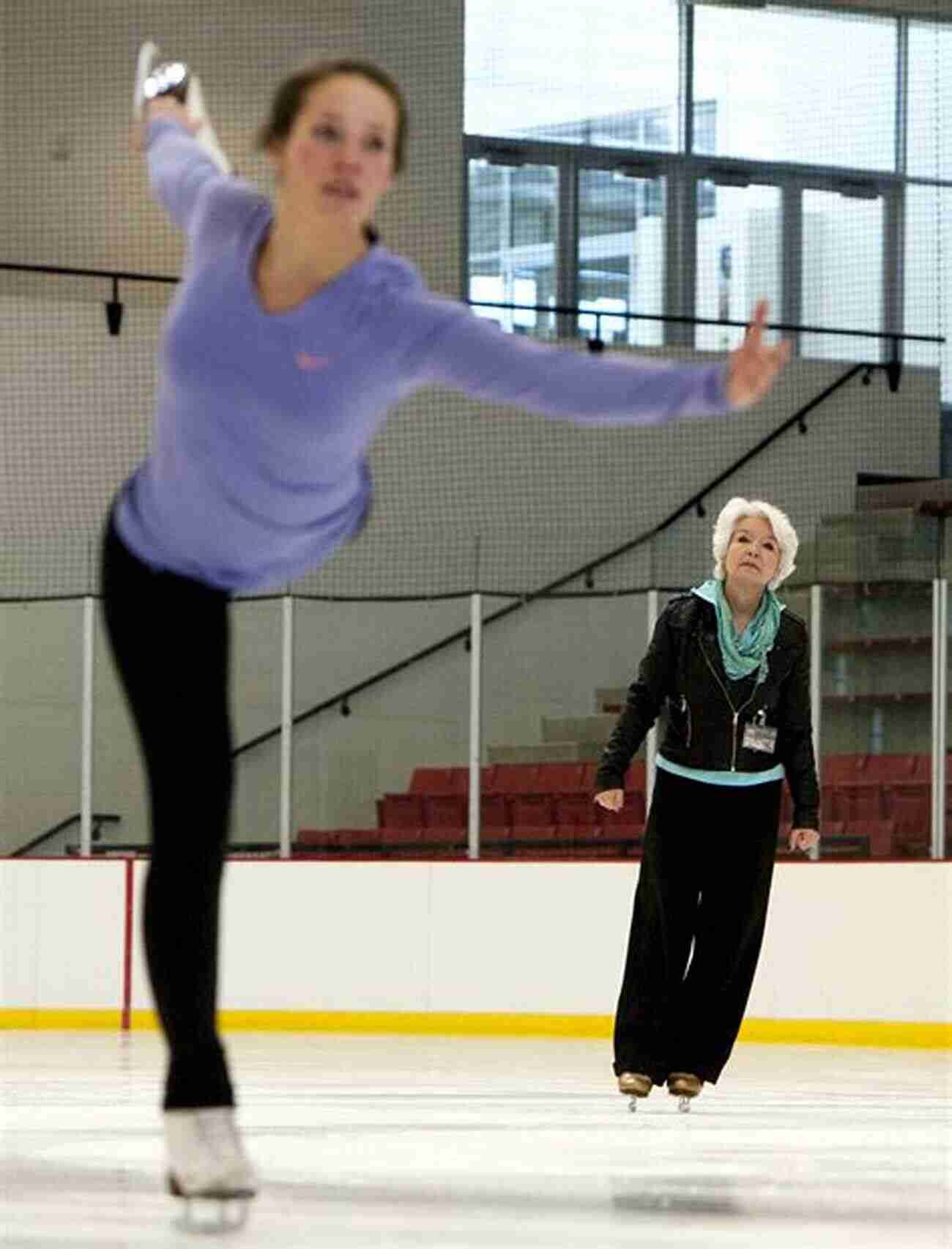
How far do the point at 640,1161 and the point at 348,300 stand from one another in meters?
2.21

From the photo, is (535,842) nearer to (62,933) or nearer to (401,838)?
(401,838)

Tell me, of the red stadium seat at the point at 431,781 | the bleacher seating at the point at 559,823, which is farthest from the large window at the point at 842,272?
the red stadium seat at the point at 431,781

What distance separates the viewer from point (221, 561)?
2928mm

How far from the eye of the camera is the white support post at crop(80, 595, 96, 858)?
35.9 feet

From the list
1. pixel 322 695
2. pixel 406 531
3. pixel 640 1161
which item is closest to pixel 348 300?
pixel 640 1161

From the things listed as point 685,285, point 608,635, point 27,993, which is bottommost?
point 27,993

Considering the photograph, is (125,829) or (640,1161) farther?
(125,829)

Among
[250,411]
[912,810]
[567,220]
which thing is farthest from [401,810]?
[250,411]

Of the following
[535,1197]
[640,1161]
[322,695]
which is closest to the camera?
[535,1197]

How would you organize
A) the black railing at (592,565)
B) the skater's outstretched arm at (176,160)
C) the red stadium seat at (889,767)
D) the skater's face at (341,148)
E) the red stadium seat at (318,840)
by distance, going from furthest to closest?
the black railing at (592,565), the red stadium seat at (318,840), the red stadium seat at (889,767), the skater's outstretched arm at (176,160), the skater's face at (341,148)

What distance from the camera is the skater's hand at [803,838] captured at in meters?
6.27

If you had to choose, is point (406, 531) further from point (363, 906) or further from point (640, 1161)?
point (640, 1161)

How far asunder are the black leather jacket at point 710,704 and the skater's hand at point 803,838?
2cm

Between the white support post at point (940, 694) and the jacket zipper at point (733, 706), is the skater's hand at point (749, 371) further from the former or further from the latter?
the white support post at point (940, 694)
